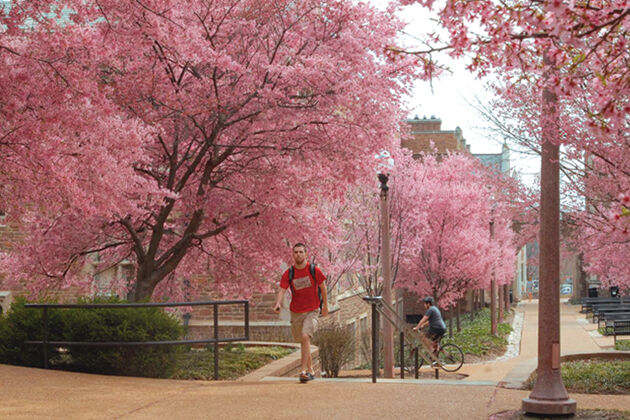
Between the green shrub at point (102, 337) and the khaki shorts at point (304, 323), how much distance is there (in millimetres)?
1774

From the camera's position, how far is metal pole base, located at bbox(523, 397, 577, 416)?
8.23 metres

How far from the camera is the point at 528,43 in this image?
25.3ft

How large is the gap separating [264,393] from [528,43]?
4946mm

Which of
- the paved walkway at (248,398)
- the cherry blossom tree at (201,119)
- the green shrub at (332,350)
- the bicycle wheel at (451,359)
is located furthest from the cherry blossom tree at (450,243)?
the paved walkway at (248,398)

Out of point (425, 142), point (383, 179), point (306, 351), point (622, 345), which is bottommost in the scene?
point (622, 345)

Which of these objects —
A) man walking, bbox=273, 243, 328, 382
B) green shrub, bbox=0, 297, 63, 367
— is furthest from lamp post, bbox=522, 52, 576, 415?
green shrub, bbox=0, 297, 63, 367

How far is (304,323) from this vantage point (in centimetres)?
1137

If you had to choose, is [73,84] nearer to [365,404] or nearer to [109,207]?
[109,207]

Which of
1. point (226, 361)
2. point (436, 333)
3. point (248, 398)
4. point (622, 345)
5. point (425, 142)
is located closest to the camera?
point (248, 398)

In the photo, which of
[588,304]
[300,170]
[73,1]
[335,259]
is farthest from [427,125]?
[73,1]

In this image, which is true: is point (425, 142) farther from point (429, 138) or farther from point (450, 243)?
point (450, 243)

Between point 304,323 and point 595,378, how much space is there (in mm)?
3764

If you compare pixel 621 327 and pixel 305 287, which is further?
pixel 621 327

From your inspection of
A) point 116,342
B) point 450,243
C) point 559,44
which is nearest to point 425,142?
point 450,243
